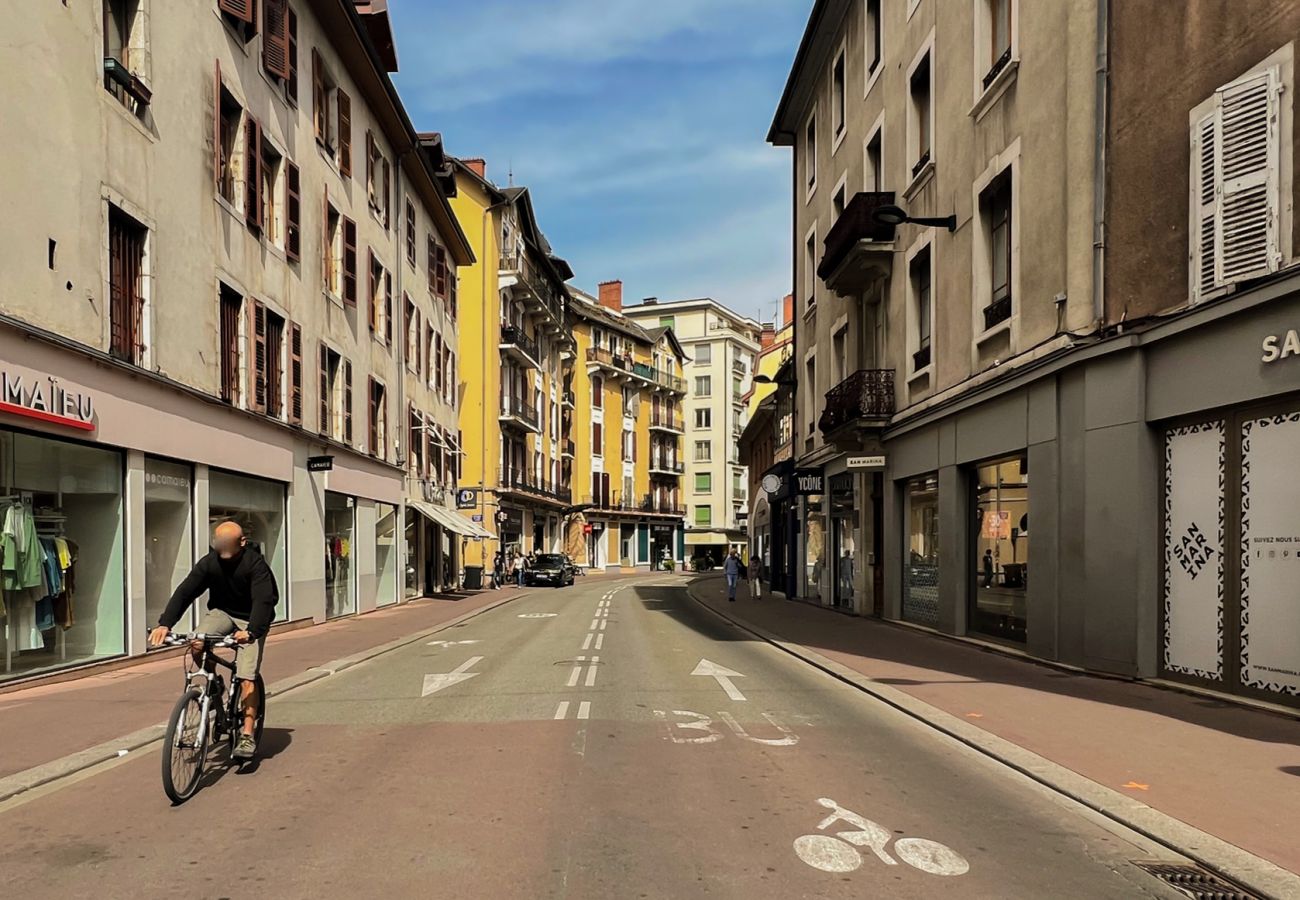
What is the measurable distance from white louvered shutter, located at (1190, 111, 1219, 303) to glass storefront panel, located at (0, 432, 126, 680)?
1303 cm

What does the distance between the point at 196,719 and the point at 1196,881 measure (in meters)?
5.84

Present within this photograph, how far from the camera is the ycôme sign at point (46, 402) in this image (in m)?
10.6

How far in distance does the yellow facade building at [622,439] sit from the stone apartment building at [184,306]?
44.0 metres

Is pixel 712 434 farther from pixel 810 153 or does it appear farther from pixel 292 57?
pixel 292 57

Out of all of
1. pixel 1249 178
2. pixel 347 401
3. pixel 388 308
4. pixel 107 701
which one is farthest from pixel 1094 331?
pixel 388 308

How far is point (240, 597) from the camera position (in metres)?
6.99

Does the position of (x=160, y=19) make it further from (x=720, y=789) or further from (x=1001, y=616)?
(x=1001, y=616)

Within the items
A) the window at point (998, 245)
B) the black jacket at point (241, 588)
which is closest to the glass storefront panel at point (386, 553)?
the window at point (998, 245)

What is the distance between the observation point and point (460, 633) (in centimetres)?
1997

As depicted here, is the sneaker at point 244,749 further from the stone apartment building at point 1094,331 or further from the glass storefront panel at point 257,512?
the glass storefront panel at point 257,512

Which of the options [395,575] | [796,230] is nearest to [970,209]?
[796,230]

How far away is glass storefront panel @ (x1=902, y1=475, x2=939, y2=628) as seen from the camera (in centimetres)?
1797

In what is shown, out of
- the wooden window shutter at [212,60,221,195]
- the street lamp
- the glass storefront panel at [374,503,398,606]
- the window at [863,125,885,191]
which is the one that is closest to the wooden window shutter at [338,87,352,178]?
the wooden window shutter at [212,60,221,195]

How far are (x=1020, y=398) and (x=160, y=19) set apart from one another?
13.4 metres
